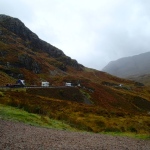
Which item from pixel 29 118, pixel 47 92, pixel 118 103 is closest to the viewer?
pixel 29 118

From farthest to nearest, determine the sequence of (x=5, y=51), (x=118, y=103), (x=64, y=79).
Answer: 1. (x=5, y=51)
2. (x=64, y=79)
3. (x=118, y=103)

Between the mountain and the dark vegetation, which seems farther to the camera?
the mountain

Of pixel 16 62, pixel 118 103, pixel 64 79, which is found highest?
pixel 16 62

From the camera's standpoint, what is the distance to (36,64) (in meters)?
155

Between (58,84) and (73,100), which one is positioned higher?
(58,84)

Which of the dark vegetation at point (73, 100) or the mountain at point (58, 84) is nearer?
the dark vegetation at point (73, 100)

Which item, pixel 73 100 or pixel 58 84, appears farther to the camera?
pixel 58 84

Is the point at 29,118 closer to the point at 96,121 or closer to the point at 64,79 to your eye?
the point at 96,121

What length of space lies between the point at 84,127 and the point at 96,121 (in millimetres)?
7542

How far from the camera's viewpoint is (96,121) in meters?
45.2

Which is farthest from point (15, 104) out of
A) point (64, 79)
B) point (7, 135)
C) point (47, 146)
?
point (64, 79)

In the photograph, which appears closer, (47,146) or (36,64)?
(47,146)

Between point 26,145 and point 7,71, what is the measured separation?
108m

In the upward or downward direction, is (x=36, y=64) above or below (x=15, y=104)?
above
